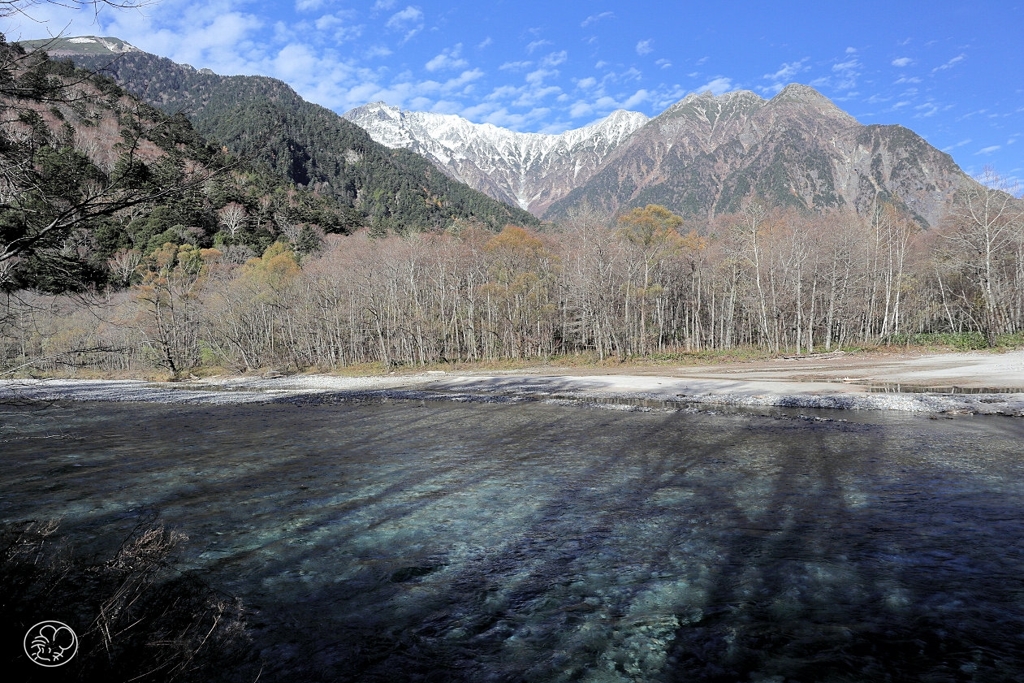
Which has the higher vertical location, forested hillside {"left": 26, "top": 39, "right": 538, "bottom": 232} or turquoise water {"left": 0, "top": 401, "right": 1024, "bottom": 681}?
forested hillside {"left": 26, "top": 39, "right": 538, "bottom": 232}

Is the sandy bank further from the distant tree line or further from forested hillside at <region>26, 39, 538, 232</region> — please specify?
forested hillside at <region>26, 39, 538, 232</region>

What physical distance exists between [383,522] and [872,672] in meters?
5.98

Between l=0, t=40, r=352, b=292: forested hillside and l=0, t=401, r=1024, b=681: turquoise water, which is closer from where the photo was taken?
l=0, t=40, r=352, b=292: forested hillside

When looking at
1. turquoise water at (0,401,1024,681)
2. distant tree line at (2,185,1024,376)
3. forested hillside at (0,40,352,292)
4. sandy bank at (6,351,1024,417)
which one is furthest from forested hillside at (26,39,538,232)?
forested hillside at (0,40,352,292)

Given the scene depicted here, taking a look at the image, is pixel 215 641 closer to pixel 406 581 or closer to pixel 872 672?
pixel 406 581

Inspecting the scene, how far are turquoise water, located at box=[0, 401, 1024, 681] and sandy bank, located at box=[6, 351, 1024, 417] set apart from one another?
4500 mm

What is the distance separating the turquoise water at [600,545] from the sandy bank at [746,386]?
450cm

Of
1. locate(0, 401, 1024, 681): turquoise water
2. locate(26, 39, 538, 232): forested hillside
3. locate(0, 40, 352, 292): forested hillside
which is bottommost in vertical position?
locate(0, 401, 1024, 681): turquoise water

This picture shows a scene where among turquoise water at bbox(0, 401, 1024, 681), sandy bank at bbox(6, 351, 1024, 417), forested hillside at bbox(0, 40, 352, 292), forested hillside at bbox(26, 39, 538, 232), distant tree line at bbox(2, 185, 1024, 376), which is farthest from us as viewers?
forested hillside at bbox(26, 39, 538, 232)

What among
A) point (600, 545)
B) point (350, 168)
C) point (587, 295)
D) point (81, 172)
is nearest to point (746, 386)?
point (600, 545)

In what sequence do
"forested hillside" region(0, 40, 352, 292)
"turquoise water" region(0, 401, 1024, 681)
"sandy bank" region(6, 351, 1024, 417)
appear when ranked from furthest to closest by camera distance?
"sandy bank" region(6, 351, 1024, 417) < "turquoise water" region(0, 401, 1024, 681) < "forested hillside" region(0, 40, 352, 292)

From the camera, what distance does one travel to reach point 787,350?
4162cm

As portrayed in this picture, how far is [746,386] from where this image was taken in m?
22.7

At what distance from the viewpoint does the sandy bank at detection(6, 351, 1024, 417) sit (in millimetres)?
17703
